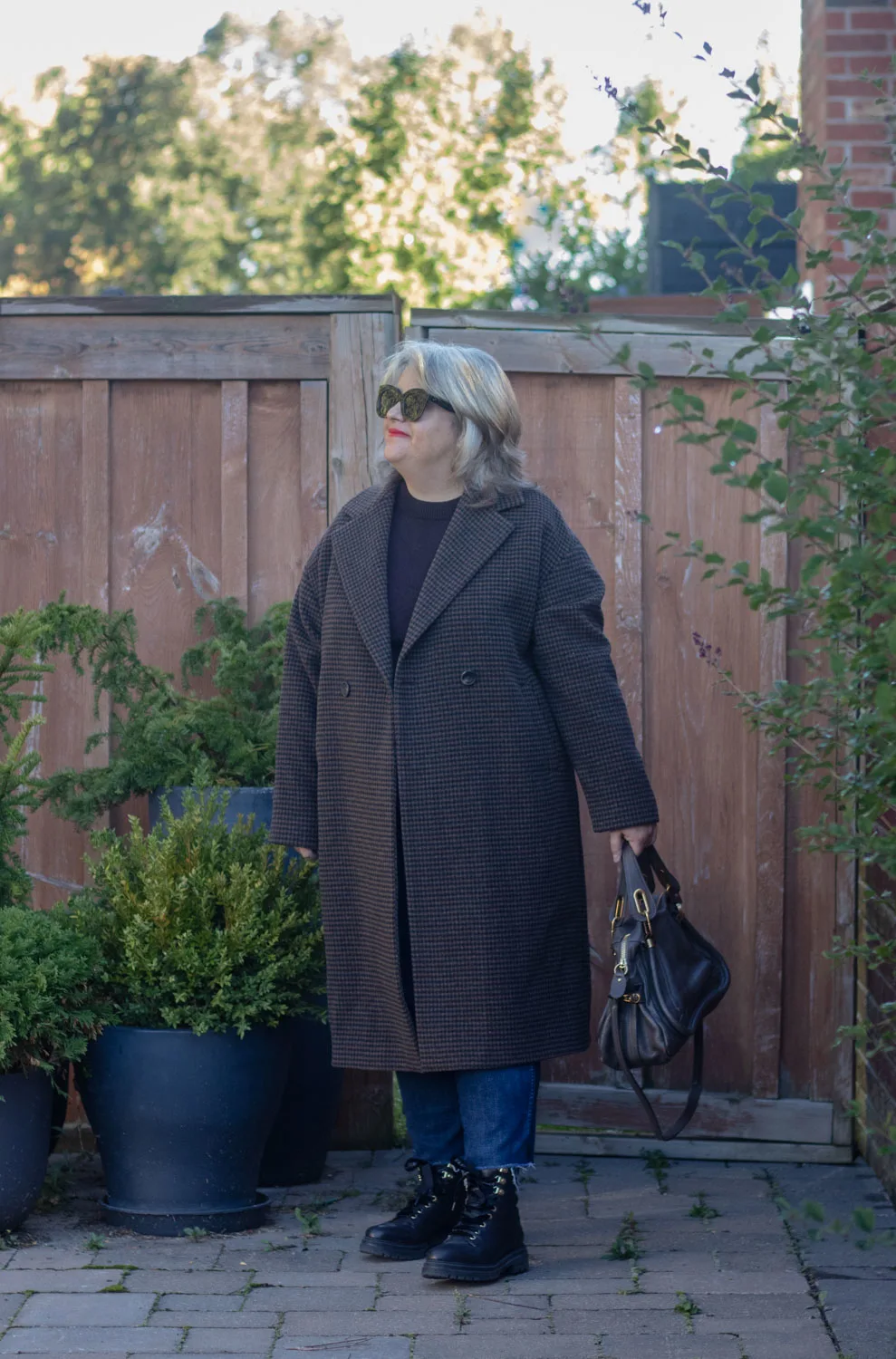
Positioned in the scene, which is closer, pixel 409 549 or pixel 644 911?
pixel 644 911

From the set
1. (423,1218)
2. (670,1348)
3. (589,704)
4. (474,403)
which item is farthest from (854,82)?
(670,1348)

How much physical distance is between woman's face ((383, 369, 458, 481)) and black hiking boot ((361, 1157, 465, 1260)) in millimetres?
1586

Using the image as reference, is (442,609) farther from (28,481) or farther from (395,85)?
(395,85)

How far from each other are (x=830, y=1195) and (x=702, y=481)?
6.26 ft

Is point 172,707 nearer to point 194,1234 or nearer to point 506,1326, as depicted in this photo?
point 194,1234

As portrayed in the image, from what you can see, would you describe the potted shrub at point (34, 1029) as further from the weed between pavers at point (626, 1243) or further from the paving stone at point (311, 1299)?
the weed between pavers at point (626, 1243)

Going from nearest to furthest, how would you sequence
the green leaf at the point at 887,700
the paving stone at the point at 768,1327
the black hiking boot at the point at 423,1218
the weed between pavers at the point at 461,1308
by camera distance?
the green leaf at the point at 887,700 → the paving stone at the point at 768,1327 → the weed between pavers at the point at 461,1308 → the black hiking boot at the point at 423,1218

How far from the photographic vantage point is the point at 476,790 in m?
3.51

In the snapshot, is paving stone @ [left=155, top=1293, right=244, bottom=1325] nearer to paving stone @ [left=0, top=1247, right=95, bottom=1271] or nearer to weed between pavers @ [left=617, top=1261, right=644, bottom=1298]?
paving stone @ [left=0, top=1247, right=95, bottom=1271]

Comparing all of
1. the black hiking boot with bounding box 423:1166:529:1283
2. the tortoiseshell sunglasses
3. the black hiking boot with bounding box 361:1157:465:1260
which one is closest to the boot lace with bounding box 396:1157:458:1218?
the black hiking boot with bounding box 361:1157:465:1260

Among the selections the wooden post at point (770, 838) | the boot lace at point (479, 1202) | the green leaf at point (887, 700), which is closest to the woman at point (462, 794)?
the boot lace at point (479, 1202)

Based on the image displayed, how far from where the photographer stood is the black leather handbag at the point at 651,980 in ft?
11.3

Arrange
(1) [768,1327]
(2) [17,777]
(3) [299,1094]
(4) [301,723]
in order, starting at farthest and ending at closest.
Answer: (3) [299,1094] → (2) [17,777] → (4) [301,723] → (1) [768,1327]

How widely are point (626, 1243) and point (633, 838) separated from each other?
3.07ft
